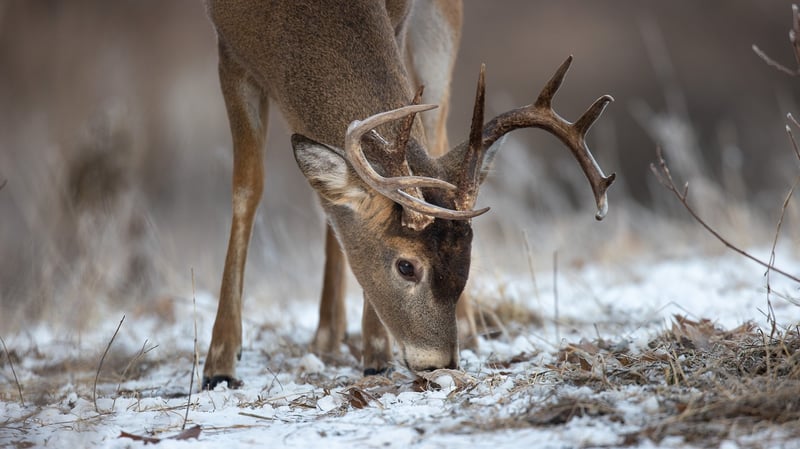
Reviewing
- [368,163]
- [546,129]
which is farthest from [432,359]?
[546,129]

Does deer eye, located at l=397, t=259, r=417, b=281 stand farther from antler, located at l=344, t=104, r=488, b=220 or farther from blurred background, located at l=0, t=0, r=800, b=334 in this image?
blurred background, located at l=0, t=0, r=800, b=334

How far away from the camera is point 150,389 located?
14.4 ft

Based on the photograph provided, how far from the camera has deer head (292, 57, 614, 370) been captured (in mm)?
3777

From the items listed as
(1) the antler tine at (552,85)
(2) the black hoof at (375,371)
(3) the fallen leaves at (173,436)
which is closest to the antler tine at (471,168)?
(1) the antler tine at (552,85)

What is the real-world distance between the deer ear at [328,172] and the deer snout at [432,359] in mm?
772

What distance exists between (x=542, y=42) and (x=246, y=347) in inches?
733

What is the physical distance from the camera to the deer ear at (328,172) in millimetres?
4035

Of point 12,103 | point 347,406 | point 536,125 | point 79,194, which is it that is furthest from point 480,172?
point 12,103

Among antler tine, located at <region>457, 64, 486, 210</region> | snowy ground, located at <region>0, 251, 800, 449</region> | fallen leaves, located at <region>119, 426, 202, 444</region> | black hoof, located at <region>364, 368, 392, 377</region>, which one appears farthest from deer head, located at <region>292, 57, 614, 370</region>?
fallen leaves, located at <region>119, 426, 202, 444</region>

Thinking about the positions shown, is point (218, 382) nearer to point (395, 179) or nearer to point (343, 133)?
point (343, 133)

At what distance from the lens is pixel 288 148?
18578mm

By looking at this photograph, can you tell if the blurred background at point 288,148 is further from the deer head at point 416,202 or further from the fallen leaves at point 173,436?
the fallen leaves at point 173,436

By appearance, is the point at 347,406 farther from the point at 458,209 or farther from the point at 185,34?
the point at 185,34

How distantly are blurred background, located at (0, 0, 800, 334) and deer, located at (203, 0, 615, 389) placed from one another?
1.63 ft
